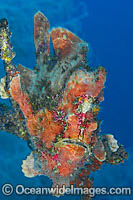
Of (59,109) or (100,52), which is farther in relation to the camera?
(100,52)

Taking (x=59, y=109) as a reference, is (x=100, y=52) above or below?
above

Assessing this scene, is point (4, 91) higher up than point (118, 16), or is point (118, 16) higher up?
point (118, 16)

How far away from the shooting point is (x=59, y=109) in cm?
368

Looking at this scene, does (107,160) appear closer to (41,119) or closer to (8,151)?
(41,119)

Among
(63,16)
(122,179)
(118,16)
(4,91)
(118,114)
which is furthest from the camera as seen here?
Answer: (118,16)

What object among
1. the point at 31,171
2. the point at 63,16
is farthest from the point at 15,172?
the point at 63,16

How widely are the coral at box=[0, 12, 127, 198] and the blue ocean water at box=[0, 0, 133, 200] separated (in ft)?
19.3

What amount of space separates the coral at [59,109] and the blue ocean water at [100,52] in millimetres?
5891

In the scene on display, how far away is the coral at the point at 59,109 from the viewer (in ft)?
11.5

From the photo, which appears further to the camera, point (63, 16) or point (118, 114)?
point (118, 114)

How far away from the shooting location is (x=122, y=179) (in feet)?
51.8

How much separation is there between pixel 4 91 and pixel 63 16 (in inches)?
716

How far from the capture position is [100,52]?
25.6 meters

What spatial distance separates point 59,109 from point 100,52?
23.4m
